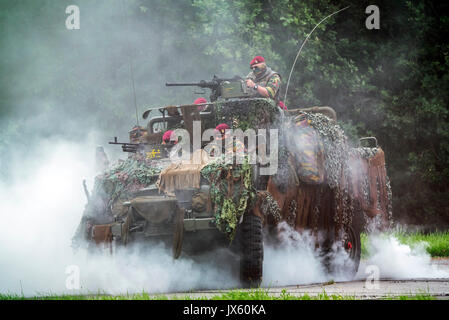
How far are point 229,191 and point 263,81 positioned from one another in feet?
10.4

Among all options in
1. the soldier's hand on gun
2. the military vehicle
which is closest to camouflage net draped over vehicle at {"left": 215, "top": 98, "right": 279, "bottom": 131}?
the military vehicle

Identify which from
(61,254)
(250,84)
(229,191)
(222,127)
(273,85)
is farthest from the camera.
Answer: (273,85)

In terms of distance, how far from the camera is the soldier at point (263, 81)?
9805mm

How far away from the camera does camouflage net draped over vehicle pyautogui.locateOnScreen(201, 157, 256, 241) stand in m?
7.52

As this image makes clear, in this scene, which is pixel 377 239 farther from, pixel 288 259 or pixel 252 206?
pixel 252 206

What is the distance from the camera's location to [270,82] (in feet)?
33.4

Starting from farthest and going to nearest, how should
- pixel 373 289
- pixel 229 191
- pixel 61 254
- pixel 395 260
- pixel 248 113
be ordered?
pixel 395 260
pixel 61 254
pixel 248 113
pixel 373 289
pixel 229 191

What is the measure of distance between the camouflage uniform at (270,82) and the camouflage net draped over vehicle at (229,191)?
256cm

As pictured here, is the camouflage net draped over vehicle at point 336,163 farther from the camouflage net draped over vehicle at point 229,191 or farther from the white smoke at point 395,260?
the white smoke at point 395,260

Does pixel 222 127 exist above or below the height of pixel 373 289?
above

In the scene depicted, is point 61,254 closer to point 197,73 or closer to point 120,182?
point 120,182

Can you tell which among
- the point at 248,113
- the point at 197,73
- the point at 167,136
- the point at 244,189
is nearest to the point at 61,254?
the point at 167,136

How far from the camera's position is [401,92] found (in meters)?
19.5
